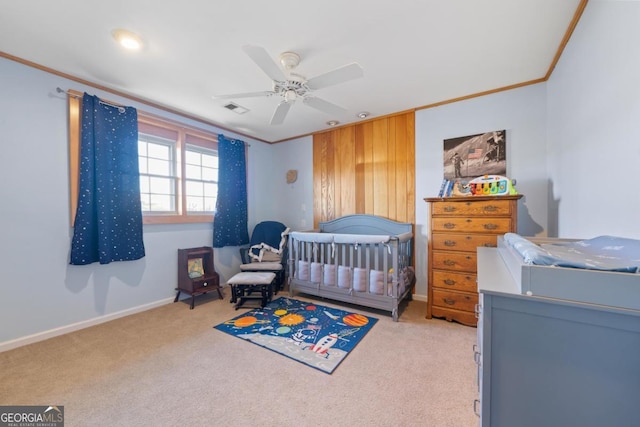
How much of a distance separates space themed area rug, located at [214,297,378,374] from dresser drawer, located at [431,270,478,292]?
773 millimetres

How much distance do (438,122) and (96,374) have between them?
4.05 metres

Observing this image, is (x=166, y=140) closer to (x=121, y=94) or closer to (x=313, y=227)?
(x=121, y=94)

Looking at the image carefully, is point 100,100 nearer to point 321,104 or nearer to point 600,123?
point 321,104

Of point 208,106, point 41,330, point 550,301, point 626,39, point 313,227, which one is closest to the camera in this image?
point 550,301

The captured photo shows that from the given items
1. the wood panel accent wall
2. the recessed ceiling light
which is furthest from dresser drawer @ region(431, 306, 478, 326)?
the recessed ceiling light

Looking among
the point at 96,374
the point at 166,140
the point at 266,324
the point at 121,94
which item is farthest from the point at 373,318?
the point at 121,94

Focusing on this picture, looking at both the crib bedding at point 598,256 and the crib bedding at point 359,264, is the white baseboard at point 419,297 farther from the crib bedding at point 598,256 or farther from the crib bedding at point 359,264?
the crib bedding at point 598,256

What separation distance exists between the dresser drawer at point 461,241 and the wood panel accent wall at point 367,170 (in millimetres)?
709

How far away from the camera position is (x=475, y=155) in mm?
2723

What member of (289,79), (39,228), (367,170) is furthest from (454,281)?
(39,228)

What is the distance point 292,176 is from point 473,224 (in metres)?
2.87

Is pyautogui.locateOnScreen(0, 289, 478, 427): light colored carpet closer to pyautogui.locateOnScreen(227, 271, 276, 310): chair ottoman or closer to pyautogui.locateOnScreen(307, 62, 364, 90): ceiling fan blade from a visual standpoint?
pyautogui.locateOnScreen(227, 271, 276, 310): chair ottoman

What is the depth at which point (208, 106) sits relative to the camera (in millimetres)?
2941

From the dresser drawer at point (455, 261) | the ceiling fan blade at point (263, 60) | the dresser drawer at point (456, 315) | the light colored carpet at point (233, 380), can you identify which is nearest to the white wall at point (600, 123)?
the dresser drawer at point (455, 261)
